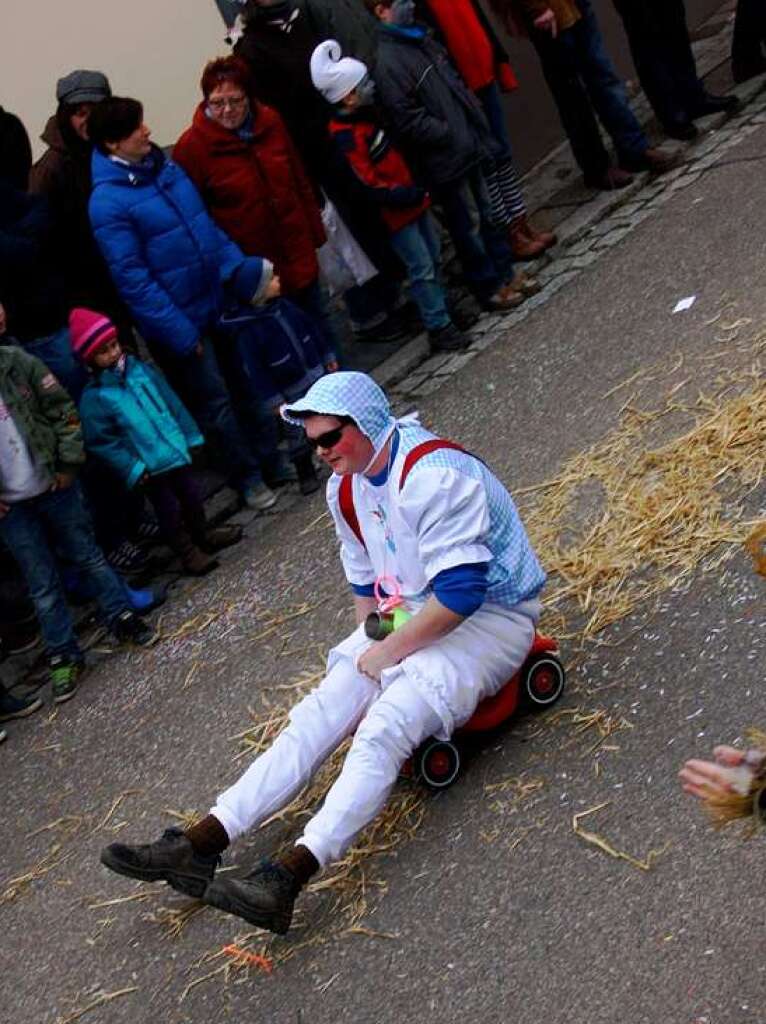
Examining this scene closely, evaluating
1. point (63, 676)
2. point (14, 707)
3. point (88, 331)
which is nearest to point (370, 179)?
point (88, 331)

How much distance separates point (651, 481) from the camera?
23.2ft

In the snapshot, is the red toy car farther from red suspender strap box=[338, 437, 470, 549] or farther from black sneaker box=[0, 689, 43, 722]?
black sneaker box=[0, 689, 43, 722]

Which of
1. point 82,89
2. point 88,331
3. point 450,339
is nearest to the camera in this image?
point 88,331

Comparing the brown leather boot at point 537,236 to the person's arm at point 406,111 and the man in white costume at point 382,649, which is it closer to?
the person's arm at point 406,111

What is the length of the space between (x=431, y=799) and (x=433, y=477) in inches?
43.1

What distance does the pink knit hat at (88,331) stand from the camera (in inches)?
316

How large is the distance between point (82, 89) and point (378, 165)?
165 cm

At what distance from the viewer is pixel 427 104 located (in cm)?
937

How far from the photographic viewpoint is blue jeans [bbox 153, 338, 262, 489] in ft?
28.6

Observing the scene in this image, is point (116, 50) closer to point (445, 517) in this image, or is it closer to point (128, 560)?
point (128, 560)

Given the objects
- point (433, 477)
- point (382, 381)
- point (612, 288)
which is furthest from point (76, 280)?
point (433, 477)

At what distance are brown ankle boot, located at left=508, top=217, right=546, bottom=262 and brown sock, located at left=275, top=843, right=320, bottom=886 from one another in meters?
5.78

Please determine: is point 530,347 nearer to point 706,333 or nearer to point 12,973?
point 706,333

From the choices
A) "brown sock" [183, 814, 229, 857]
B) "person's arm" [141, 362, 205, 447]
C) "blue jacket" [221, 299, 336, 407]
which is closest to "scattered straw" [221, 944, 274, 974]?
"brown sock" [183, 814, 229, 857]
